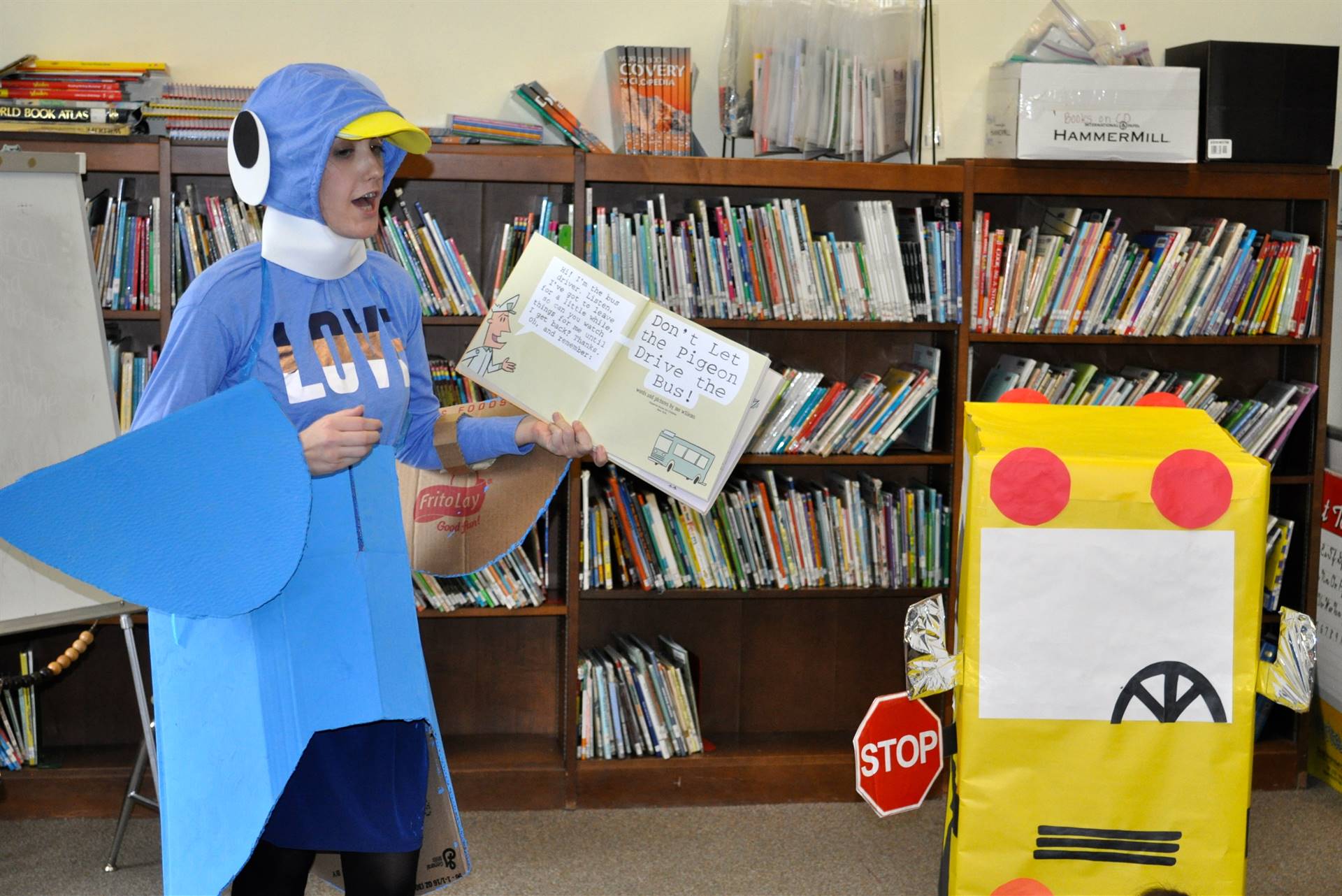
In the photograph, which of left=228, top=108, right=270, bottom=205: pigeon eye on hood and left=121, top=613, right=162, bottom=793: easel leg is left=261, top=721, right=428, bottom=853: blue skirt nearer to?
left=228, top=108, right=270, bottom=205: pigeon eye on hood

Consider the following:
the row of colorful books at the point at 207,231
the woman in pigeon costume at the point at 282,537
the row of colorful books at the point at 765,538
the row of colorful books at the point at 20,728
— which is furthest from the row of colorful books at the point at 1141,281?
the row of colorful books at the point at 20,728

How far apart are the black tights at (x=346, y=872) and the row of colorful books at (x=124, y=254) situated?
1.61 metres

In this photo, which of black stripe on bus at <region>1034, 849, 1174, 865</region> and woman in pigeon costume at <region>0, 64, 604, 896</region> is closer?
woman in pigeon costume at <region>0, 64, 604, 896</region>

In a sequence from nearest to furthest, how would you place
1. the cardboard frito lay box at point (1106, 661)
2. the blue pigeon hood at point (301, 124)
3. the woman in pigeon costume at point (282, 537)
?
the woman in pigeon costume at point (282, 537)
the blue pigeon hood at point (301, 124)
the cardboard frito lay box at point (1106, 661)

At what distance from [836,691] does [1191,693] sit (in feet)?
5.65

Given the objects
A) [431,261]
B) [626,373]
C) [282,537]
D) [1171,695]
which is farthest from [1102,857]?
[431,261]

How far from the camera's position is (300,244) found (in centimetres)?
152

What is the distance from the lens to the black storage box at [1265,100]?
9.59 ft

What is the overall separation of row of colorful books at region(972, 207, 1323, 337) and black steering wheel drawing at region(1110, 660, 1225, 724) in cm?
148

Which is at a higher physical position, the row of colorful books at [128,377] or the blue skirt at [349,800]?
the row of colorful books at [128,377]

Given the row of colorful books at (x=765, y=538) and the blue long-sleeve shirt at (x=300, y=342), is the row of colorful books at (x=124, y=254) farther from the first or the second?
the blue long-sleeve shirt at (x=300, y=342)

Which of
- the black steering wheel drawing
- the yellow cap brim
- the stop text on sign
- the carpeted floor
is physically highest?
the yellow cap brim

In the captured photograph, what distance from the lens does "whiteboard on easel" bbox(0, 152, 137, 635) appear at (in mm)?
2305

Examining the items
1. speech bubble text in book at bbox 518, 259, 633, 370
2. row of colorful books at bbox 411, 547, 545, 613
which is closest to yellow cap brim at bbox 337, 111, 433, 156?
speech bubble text in book at bbox 518, 259, 633, 370
